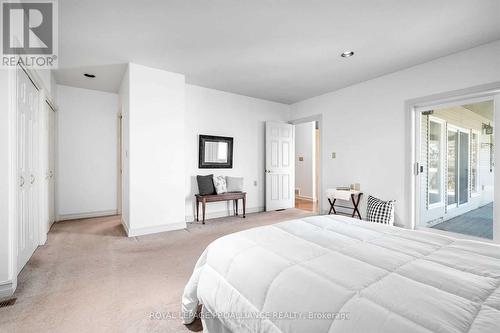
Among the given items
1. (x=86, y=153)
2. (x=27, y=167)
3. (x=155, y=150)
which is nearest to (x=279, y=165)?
(x=155, y=150)

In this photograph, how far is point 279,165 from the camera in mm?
5859

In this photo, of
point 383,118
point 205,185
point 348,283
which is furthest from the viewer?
point 205,185

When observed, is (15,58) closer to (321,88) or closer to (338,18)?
(338,18)

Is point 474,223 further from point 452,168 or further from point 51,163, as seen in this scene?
point 51,163

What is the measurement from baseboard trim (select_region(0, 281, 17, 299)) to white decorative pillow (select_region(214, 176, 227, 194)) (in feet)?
9.96

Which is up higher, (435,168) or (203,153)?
(203,153)

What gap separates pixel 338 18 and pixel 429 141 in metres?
2.67

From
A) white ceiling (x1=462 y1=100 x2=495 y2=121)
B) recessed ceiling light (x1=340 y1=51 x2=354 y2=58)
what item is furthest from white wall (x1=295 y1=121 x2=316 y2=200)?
white ceiling (x1=462 y1=100 x2=495 y2=121)

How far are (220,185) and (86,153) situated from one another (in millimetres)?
2881

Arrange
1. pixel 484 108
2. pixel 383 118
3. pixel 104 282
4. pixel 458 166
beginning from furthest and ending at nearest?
pixel 383 118 → pixel 458 166 → pixel 484 108 → pixel 104 282

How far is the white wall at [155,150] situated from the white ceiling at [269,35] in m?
0.32

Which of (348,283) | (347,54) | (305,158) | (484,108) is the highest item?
(347,54)

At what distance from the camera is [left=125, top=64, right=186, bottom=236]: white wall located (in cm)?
377

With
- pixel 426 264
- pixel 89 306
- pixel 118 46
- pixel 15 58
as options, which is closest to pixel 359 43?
pixel 426 264
